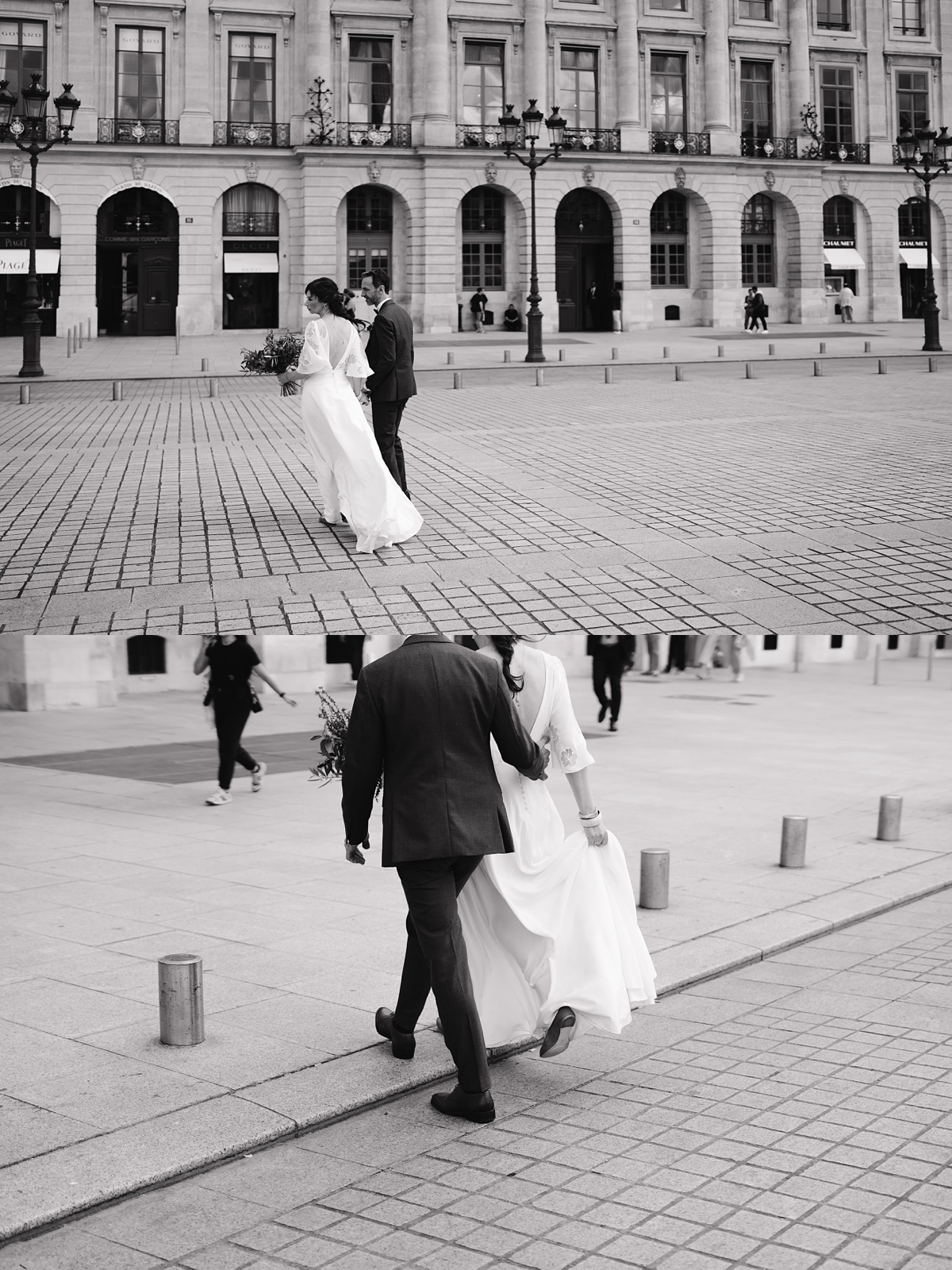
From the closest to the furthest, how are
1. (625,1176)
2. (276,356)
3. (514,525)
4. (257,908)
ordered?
(625,1176) → (257,908) → (514,525) → (276,356)

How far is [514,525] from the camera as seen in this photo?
12.1 m

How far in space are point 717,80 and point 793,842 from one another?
170 feet

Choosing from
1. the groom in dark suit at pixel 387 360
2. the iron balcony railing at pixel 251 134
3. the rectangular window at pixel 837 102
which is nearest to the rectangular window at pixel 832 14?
the rectangular window at pixel 837 102

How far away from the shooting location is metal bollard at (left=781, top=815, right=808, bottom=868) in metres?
9.81

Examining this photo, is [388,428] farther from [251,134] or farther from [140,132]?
[251,134]

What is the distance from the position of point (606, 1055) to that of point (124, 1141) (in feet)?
6.74

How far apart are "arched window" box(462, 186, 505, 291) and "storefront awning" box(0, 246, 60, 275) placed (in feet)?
47.1

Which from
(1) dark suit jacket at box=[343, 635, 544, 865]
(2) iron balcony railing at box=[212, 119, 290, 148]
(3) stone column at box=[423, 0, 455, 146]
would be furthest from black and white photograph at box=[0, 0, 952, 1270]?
(3) stone column at box=[423, 0, 455, 146]

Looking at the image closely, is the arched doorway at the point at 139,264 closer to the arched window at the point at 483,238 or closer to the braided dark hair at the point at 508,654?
the arched window at the point at 483,238

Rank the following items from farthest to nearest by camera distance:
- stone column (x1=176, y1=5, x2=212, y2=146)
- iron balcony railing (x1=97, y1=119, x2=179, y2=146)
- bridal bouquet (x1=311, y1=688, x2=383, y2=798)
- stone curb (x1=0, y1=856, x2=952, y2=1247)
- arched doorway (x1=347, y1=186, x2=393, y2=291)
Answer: arched doorway (x1=347, y1=186, x2=393, y2=291) → stone column (x1=176, y1=5, x2=212, y2=146) → iron balcony railing (x1=97, y1=119, x2=179, y2=146) → bridal bouquet (x1=311, y1=688, x2=383, y2=798) → stone curb (x1=0, y1=856, x2=952, y2=1247)

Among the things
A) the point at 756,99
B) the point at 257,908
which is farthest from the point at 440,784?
the point at 756,99

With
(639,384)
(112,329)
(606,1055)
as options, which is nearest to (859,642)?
(639,384)

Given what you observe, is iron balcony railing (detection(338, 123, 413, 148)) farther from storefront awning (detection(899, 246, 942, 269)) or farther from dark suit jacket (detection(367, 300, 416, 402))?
→ dark suit jacket (detection(367, 300, 416, 402))

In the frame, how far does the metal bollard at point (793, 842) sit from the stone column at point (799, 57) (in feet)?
177
